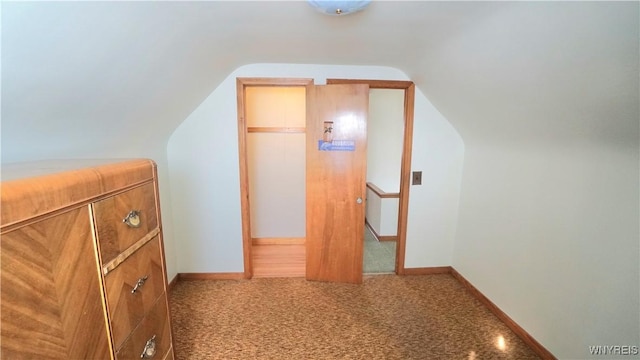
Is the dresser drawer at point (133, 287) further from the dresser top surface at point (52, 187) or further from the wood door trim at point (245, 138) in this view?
the wood door trim at point (245, 138)

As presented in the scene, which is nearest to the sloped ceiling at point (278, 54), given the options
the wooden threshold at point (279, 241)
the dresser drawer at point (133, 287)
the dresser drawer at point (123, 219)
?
the dresser drawer at point (123, 219)

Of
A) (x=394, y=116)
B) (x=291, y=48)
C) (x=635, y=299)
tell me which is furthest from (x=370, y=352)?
(x=394, y=116)

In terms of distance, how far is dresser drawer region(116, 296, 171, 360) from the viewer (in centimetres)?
100

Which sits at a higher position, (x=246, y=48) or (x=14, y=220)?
(x=246, y=48)

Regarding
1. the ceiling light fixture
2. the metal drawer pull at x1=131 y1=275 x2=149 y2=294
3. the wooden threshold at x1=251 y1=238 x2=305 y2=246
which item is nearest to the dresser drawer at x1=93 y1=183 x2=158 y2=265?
the metal drawer pull at x1=131 y1=275 x2=149 y2=294

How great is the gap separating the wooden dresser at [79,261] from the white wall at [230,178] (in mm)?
1352

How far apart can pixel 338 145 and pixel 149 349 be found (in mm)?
1930

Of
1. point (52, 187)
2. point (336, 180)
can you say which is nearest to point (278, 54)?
point (336, 180)

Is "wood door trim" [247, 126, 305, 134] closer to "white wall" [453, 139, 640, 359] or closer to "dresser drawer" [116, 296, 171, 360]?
"white wall" [453, 139, 640, 359]

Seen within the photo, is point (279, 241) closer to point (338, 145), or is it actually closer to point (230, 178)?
point (230, 178)

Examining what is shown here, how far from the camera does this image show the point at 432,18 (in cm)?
141

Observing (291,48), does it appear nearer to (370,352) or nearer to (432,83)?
(432,83)

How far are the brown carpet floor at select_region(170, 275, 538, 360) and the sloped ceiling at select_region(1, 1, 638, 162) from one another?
1.49 metres

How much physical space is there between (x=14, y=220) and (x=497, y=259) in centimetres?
280
